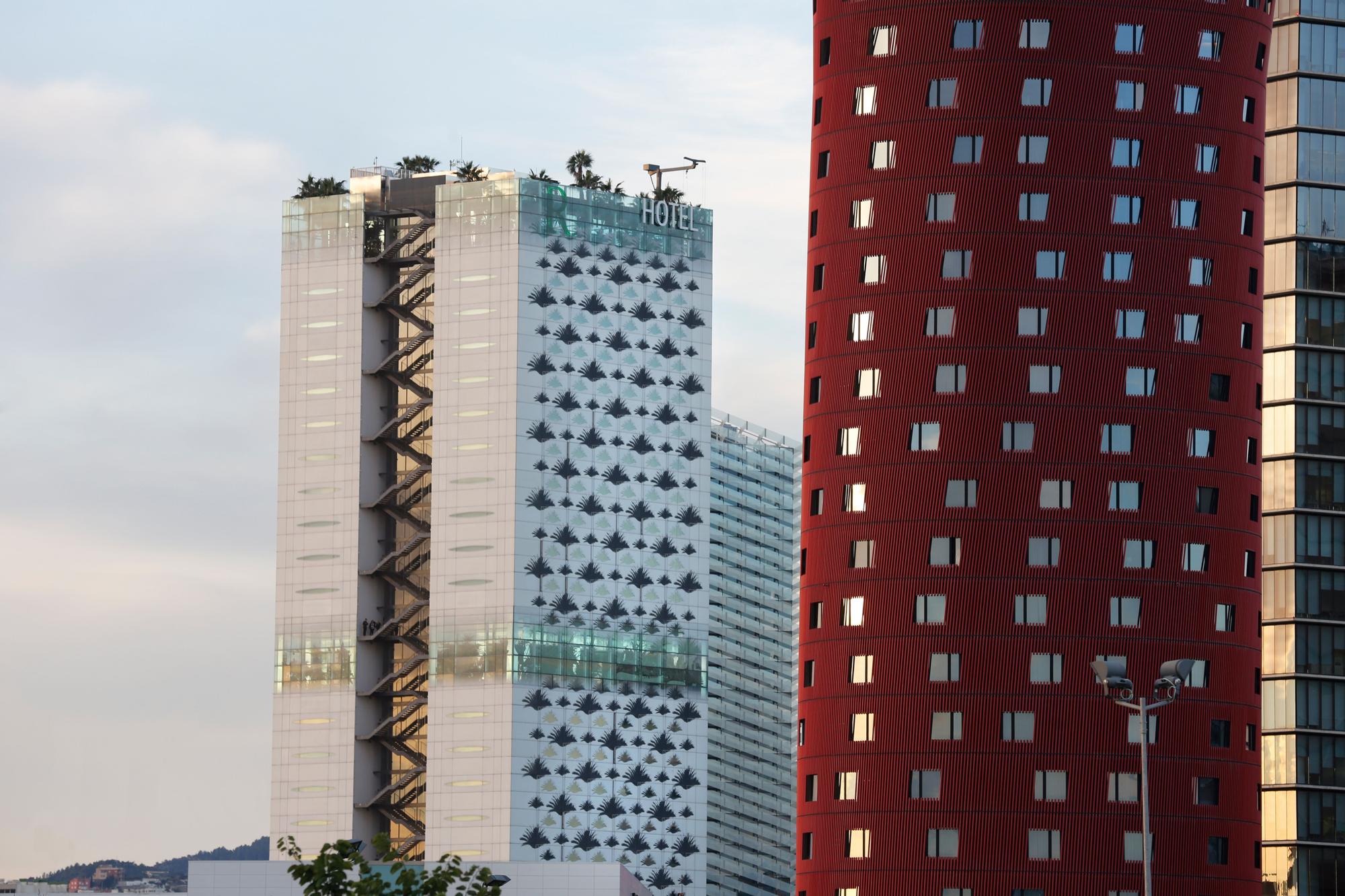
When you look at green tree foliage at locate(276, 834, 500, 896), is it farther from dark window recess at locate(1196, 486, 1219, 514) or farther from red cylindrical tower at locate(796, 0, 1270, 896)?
dark window recess at locate(1196, 486, 1219, 514)

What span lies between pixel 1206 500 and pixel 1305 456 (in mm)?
29678

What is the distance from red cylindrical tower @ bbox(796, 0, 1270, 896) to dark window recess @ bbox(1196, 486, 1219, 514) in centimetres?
17

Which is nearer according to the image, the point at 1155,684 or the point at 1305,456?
the point at 1155,684

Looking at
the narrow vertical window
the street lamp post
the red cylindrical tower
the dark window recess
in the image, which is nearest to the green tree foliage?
Result: the street lamp post

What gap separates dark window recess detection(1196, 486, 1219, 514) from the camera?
13000cm

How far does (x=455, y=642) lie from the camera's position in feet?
648

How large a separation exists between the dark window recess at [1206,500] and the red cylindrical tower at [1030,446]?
17cm

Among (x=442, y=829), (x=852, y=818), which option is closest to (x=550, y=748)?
(x=442, y=829)

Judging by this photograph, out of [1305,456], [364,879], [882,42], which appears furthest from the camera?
[1305,456]

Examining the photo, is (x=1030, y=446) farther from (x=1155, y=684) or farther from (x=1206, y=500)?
(x=1155, y=684)

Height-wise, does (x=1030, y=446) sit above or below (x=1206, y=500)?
above

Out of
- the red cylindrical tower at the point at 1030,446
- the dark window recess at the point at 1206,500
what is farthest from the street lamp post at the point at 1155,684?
the dark window recess at the point at 1206,500

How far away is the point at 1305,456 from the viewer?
516 ft

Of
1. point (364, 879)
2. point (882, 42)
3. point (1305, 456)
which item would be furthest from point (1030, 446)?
point (364, 879)
